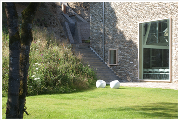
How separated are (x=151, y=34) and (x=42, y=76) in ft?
28.1

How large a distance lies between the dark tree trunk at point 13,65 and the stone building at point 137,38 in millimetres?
10217

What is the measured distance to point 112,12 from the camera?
1537cm

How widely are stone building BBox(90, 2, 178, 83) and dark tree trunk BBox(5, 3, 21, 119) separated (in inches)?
402

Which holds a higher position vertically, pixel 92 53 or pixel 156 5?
pixel 156 5

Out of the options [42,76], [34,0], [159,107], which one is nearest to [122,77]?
[42,76]

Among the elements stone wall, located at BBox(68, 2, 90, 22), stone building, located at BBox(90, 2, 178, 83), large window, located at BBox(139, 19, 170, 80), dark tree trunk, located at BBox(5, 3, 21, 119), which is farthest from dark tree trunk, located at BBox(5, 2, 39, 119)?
stone wall, located at BBox(68, 2, 90, 22)

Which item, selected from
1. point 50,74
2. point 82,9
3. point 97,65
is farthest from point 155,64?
point 82,9

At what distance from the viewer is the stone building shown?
12.3m

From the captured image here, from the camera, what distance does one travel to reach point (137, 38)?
45.4ft

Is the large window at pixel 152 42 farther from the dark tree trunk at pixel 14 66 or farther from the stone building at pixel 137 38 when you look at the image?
the dark tree trunk at pixel 14 66

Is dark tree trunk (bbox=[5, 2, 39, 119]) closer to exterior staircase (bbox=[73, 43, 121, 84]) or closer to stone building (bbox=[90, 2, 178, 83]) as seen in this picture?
stone building (bbox=[90, 2, 178, 83])

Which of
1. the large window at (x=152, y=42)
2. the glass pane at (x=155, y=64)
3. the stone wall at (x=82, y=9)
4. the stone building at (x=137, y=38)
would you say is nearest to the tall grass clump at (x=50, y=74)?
the stone building at (x=137, y=38)

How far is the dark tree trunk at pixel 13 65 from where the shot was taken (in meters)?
3.44

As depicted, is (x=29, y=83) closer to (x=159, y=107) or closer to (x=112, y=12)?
(x=159, y=107)
